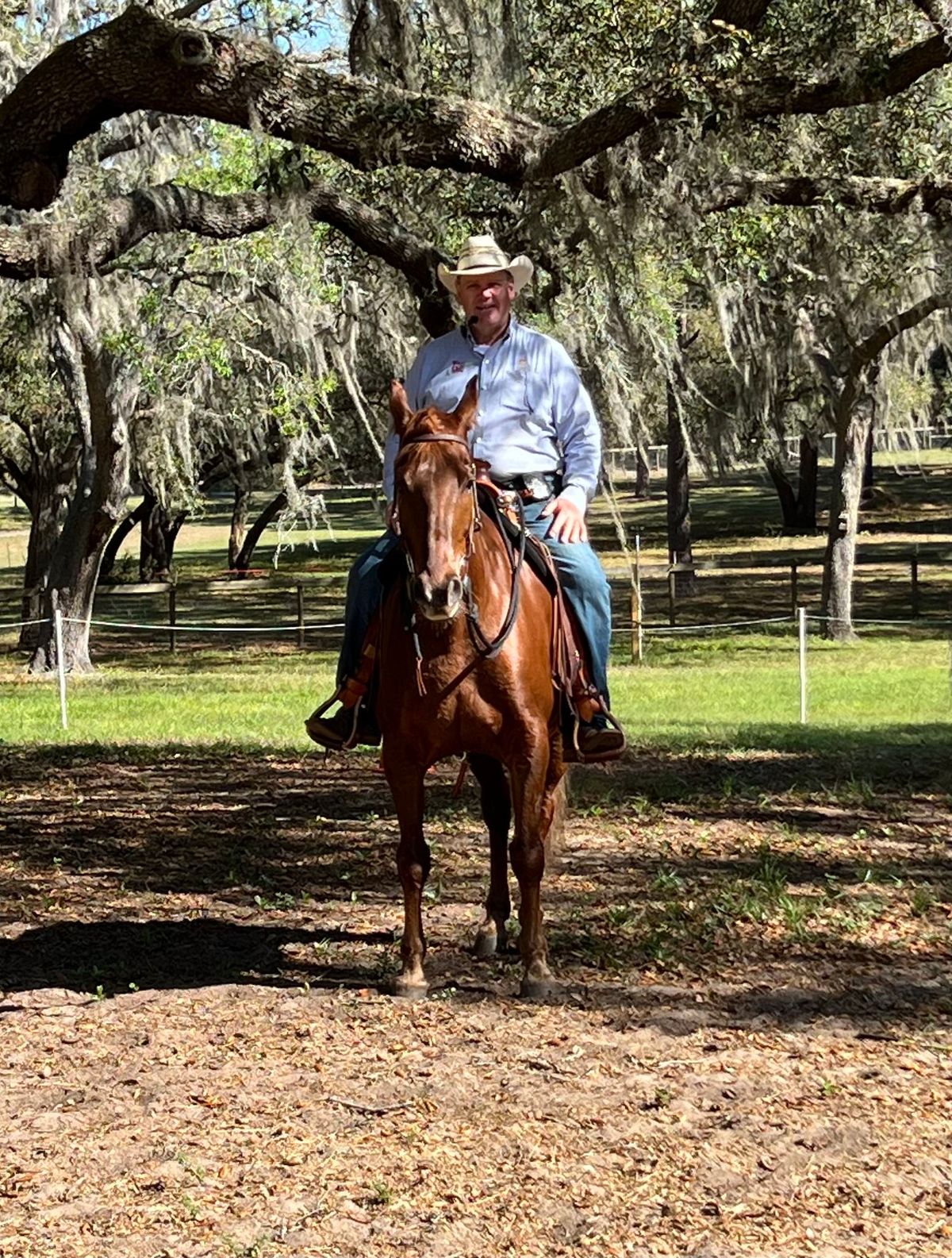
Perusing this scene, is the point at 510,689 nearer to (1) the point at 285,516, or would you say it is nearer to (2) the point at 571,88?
(2) the point at 571,88

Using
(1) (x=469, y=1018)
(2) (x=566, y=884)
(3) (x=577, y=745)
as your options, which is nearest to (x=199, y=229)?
(2) (x=566, y=884)

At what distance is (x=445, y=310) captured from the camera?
9.60m

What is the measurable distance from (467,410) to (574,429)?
78cm

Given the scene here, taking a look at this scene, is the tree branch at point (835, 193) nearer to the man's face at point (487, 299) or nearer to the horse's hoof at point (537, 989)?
the man's face at point (487, 299)

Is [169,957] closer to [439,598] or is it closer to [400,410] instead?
[439,598]

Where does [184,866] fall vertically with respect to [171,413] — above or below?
below

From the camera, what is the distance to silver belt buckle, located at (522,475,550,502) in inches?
243

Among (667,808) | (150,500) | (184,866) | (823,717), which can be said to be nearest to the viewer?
(184,866)

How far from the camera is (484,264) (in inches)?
233

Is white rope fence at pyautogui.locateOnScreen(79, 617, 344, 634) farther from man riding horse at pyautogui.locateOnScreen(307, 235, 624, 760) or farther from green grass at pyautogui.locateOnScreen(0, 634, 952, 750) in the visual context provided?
man riding horse at pyautogui.locateOnScreen(307, 235, 624, 760)

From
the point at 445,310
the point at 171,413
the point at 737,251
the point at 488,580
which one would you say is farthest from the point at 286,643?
the point at 488,580

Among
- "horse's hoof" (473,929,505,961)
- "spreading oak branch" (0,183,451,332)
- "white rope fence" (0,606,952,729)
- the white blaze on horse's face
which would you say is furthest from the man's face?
"white rope fence" (0,606,952,729)

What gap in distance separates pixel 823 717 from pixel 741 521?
110ft

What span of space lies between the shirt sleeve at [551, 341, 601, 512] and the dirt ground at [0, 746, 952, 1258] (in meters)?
1.80
